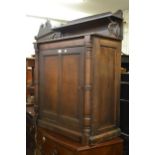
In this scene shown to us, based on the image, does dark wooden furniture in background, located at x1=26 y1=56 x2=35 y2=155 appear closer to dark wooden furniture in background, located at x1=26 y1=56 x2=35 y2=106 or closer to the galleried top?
dark wooden furniture in background, located at x1=26 y1=56 x2=35 y2=106

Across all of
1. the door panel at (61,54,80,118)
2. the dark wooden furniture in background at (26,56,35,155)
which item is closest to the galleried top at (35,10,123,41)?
the door panel at (61,54,80,118)

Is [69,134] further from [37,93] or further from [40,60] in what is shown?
[40,60]

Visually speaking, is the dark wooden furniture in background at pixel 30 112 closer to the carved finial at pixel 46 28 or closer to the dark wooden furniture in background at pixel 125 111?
the carved finial at pixel 46 28

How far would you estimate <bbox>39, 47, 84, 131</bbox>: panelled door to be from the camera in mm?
2012

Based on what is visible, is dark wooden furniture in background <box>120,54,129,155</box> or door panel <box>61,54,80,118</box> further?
dark wooden furniture in background <box>120,54,129,155</box>

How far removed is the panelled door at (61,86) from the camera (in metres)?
2.01

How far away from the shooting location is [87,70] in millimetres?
1900

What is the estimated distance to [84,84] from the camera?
6.31 ft

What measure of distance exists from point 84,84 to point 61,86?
0.38 metres

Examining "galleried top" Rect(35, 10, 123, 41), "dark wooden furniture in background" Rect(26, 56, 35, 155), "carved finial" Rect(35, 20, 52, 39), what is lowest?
"dark wooden furniture in background" Rect(26, 56, 35, 155)

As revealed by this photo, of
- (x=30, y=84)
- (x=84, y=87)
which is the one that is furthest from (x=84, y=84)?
(x=30, y=84)

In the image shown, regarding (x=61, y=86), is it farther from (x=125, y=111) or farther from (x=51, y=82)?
(x=125, y=111)

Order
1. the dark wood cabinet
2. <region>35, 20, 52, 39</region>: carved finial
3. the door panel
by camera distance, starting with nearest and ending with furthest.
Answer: the dark wood cabinet < the door panel < <region>35, 20, 52, 39</region>: carved finial
